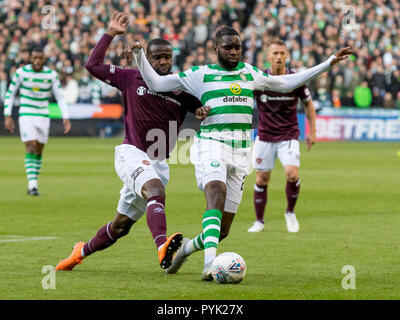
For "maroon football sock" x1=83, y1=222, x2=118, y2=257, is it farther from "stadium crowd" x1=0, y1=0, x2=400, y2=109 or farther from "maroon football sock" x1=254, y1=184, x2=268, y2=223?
"stadium crowd" x1=0, y1=0, x2=400, y2=109

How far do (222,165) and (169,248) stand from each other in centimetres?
93

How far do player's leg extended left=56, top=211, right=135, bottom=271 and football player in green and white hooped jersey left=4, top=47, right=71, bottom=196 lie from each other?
311 inches

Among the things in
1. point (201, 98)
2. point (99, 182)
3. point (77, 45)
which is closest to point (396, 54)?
point (77, 45)

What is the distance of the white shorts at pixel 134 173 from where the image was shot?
7.97 meters

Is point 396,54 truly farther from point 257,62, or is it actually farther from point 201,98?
point 201,98

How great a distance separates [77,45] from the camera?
3412 centimetres

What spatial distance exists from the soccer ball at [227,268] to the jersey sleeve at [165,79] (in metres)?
1.63

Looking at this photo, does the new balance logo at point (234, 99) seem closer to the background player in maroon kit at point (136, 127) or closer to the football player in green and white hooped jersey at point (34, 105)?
the background player in maroon kit at point (136, 127)

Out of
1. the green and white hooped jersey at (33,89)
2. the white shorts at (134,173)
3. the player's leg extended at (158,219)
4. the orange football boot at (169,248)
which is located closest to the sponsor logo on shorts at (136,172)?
the white shorts at (134,173)

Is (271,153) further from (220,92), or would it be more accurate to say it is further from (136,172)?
(136,172)

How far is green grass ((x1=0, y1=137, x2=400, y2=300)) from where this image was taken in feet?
23.8

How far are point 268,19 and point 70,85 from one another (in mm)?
8828

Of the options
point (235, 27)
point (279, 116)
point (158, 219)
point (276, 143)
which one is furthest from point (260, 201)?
point (235, 27)

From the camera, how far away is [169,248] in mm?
→ 7488
